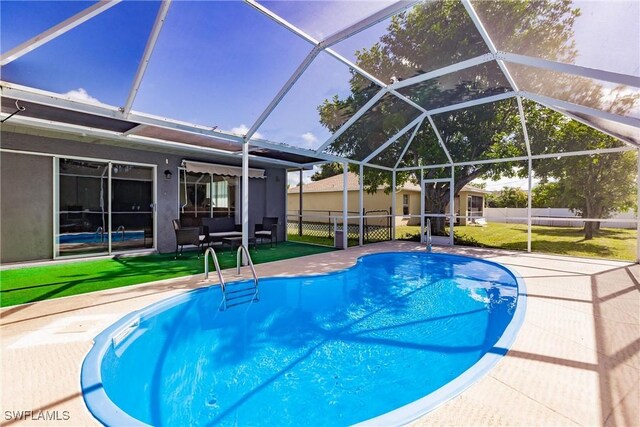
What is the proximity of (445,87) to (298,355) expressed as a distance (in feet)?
24.8

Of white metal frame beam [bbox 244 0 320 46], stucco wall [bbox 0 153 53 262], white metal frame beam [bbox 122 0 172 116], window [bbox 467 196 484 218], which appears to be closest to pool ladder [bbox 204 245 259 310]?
white metal frame beam [bbox 122 0 172 116]

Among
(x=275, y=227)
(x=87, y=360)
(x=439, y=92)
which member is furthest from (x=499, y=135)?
(x=87, y=360)

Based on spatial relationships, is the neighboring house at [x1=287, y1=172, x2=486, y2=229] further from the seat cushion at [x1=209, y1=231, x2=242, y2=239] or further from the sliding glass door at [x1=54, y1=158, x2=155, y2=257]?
the sliding glass door at [x1=54, y1=158, x2=155, y2=257]

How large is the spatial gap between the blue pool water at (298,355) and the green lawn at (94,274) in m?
2.04

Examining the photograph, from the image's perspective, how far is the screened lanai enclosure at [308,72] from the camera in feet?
14.2

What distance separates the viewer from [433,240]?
1324 centimetres

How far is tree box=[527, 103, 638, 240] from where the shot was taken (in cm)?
1080

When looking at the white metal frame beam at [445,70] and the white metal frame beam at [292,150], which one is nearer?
the white metal frame beam at [445,70]

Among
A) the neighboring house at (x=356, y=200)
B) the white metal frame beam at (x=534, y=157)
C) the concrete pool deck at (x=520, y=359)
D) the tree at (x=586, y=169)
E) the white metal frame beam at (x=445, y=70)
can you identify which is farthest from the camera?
the neighboring house at (x=356, y=200)

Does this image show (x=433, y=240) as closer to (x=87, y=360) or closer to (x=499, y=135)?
(x=499, y=135)

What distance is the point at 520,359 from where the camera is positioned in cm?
326

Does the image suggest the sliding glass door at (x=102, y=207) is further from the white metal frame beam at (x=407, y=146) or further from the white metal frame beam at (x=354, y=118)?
the white metal frame beam at (x=407, y=146)

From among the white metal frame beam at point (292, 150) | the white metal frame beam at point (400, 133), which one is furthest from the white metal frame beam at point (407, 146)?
the white metal frame beam at point (292, 150)

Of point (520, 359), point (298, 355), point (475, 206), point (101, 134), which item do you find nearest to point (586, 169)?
point (475, 206)
